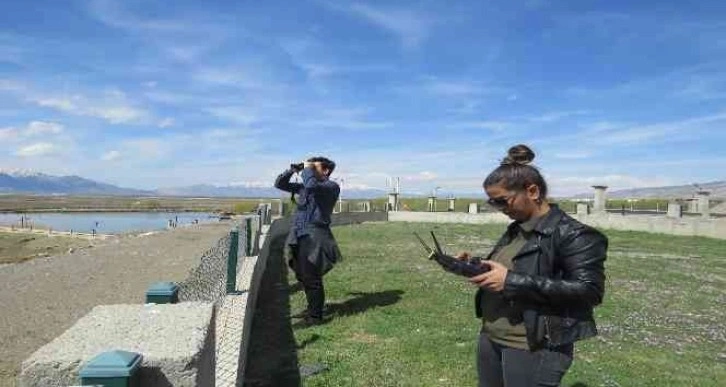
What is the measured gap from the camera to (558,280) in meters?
3.00

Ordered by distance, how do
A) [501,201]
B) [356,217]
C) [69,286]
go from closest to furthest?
1. [501,201]
2. [69,286]
3. [356,217]

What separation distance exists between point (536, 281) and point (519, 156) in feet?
2.35

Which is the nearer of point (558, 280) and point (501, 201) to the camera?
point (558, 280)

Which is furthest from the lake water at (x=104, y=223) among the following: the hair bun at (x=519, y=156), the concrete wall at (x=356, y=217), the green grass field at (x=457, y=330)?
the hair bun at (x=519, y=156)

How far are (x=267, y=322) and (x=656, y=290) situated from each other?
8.16 m

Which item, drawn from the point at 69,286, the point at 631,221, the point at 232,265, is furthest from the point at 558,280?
the point at 631,221

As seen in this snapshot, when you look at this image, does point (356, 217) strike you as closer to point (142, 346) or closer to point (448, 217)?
point (448, 217)

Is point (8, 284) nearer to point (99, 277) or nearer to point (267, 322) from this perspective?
point (99, 277)

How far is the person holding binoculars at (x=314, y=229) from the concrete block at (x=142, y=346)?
497 centimetres

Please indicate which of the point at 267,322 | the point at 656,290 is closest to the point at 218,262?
the point at 267,322

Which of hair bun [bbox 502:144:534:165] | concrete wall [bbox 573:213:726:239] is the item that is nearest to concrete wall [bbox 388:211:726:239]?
concrete wall [bbox 573:213:726:239]

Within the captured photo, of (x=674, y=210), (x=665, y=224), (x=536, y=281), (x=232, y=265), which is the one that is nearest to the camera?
(x=536, y=281)

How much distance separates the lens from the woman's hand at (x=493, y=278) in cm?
305

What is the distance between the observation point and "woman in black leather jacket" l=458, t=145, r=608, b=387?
300 cm
